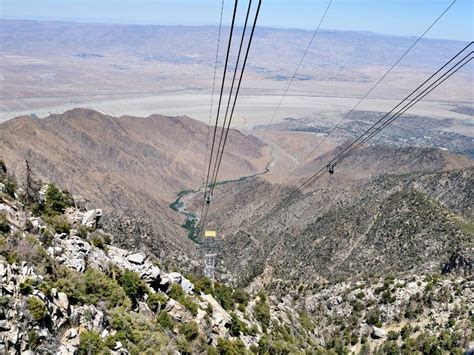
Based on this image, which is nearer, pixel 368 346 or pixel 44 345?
pixel 44 345

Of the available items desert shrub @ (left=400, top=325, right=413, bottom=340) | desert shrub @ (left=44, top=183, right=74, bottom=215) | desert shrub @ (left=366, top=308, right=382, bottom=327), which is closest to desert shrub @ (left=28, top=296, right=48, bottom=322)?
desert shrub @ (left=44, top=183, right=74, bottom=215)

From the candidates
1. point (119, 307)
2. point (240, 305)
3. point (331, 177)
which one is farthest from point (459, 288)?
point (331, 177)

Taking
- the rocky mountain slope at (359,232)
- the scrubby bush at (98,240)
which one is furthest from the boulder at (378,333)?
the scrubby bush at (98,240)

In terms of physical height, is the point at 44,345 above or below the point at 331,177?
above

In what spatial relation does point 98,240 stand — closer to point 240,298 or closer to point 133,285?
point 133,285

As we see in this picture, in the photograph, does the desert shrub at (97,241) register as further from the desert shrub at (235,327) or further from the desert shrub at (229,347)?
the desert shrub at (235,327)

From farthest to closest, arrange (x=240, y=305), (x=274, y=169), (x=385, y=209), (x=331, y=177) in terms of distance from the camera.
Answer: (x=274, y=169) < (x=331, y=177) < (x=385, y=209) < (x=240, y=305)

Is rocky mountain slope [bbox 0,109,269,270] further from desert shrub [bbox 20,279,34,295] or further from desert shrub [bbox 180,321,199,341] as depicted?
desert shrub [bbox 20,279,34,295]

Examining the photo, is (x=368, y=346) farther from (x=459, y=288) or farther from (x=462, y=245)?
(x=462, y=245)
